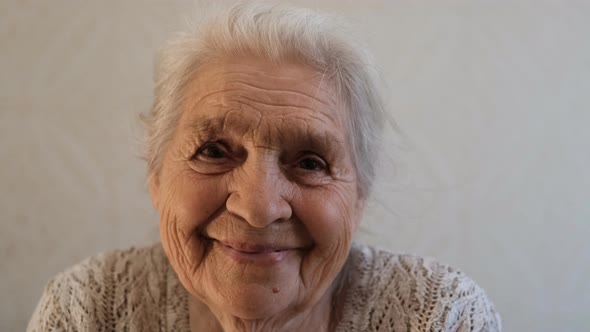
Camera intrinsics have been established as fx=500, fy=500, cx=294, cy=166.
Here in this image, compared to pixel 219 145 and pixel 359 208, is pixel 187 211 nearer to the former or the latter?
pixel 219 145

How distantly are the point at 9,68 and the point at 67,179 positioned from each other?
381 mm

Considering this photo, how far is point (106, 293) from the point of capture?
46.3 inches

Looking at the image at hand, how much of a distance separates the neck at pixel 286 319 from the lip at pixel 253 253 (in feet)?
0.54

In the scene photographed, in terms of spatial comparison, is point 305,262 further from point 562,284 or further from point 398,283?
point 562,284

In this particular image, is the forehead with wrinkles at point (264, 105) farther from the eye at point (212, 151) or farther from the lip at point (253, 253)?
the lip at point (253, 253)

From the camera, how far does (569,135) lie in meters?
1.59

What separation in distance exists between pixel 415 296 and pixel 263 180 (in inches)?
19.1

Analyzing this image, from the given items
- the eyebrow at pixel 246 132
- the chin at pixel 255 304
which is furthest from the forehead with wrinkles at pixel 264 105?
the chin at pixel 255 304

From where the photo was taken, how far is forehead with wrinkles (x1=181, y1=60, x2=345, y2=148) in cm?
93

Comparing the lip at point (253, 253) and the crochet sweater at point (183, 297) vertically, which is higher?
the lip at point (253, 253)

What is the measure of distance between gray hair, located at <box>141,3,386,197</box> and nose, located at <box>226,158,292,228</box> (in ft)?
0.66

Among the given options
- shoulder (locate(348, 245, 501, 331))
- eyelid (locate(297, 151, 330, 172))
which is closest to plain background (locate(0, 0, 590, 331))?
shoulder (locate(348, 245, 501, 331))

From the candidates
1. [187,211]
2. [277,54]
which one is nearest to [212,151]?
[187,211]

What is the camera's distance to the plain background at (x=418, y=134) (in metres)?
1.55
